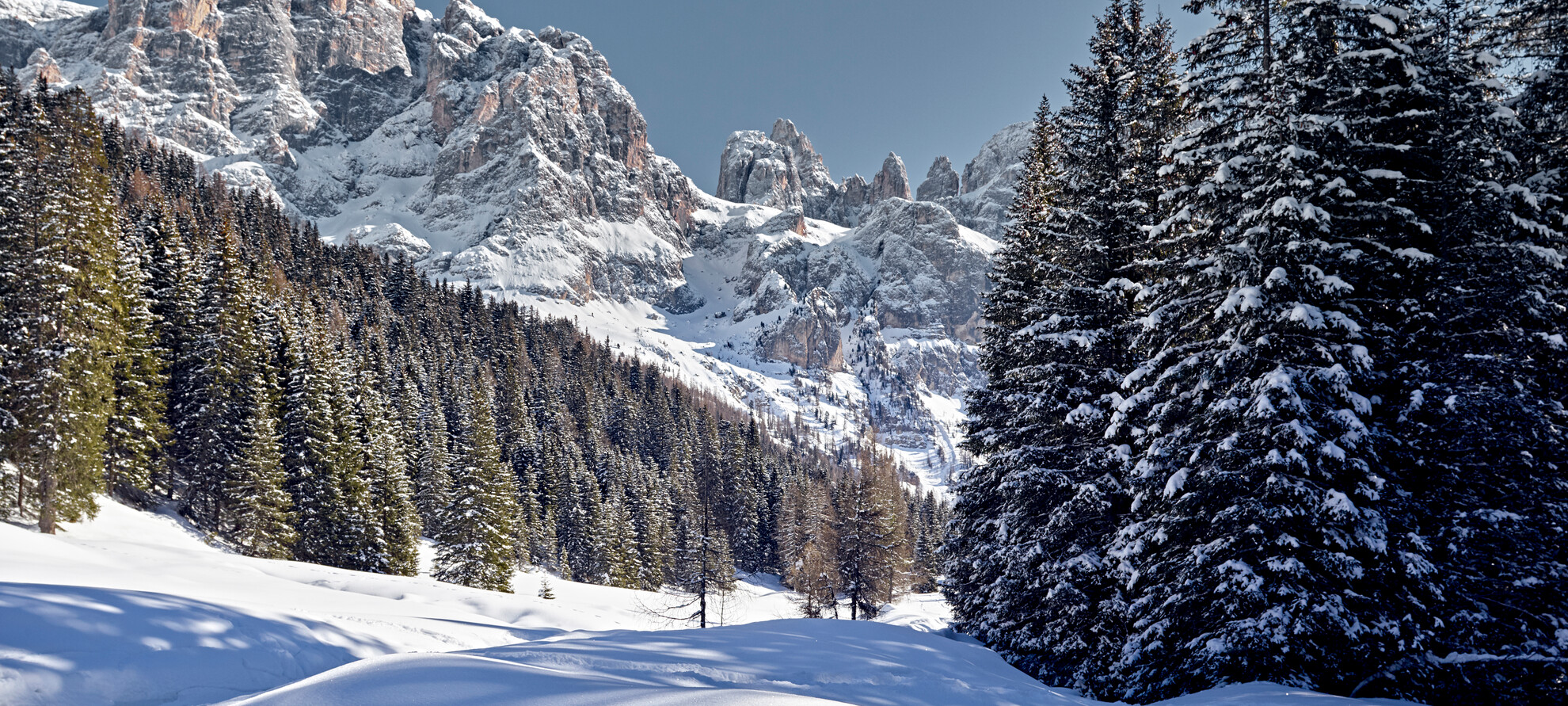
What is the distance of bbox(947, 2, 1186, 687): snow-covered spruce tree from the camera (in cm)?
1395

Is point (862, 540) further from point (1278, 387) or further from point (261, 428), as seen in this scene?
point (1278, 387)

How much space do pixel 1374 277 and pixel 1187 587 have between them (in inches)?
210

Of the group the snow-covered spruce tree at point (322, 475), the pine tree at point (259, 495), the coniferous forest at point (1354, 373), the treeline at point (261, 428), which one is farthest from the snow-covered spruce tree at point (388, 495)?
the coniferous forest at point (1354, 373)

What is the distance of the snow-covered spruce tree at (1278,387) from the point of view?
30.3 ft

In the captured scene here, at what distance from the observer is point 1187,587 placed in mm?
10539

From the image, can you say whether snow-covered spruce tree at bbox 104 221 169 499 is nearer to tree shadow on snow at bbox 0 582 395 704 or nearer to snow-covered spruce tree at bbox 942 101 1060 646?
tree shadow on snow at bbox 0 582 395 704

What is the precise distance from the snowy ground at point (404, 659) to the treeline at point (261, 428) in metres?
10.1

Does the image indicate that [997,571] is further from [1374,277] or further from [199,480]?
[199,480]

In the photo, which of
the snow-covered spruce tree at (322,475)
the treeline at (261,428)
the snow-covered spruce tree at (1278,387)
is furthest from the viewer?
the snow-covered spruce tree at (322,475)

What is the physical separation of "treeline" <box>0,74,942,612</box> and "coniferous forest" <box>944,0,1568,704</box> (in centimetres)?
2139

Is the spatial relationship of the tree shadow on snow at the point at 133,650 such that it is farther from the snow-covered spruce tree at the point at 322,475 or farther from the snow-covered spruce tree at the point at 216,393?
the snow-covered spruce tree at the point at 322,475

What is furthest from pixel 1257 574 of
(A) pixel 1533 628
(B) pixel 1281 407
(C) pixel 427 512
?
(C) pixel 427 512

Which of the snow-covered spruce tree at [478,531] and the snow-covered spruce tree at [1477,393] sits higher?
the snow-covered spruce tree at [1477,393]

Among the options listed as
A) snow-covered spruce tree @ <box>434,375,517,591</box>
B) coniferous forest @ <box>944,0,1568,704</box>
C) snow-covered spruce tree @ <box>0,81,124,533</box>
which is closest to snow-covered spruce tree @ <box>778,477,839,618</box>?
snow-covered spruce tree @ <box>434,375,517,591</box>
